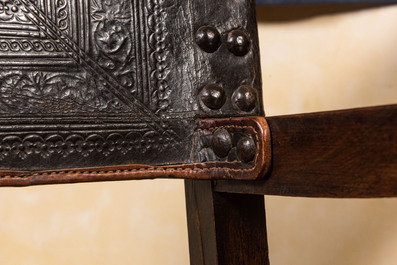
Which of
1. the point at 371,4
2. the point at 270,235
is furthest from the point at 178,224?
the point at 371,4

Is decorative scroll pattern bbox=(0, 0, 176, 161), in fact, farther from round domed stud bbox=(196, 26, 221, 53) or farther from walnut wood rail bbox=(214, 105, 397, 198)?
walnut wood rail bbox=(214, 105, 397, 198)

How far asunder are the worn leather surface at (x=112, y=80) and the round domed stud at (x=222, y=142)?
3 cm

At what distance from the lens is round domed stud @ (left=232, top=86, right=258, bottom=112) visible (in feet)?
2.19

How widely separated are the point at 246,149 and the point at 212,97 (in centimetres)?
10

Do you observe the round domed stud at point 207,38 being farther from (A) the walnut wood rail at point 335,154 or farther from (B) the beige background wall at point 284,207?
(B) the beige background wall at point 284,207

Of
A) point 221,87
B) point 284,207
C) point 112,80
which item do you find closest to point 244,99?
point 221,87

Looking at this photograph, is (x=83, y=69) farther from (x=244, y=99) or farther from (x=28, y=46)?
(x=244, y=99)

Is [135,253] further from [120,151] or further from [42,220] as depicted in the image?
[120,151]

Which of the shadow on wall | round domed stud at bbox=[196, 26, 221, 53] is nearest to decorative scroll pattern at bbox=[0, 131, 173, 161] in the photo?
round domed stud at bbox=[196, 26, 221, 53]

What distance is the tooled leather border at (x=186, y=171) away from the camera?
0.57 metres

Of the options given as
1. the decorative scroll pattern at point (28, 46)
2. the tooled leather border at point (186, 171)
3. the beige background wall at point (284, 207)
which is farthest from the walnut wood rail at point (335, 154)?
the beige background wall at point (284, 207)

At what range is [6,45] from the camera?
610 mm

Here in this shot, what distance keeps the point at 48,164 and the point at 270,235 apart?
1.15 meters

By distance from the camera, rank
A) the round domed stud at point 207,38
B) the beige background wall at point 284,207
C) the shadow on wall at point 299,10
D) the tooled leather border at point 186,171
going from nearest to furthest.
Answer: the tooled leather border at point 186,171, the round domed stud at point 207,38, the beige background wall at point 284,207, the shadow on wall at point 299,10
